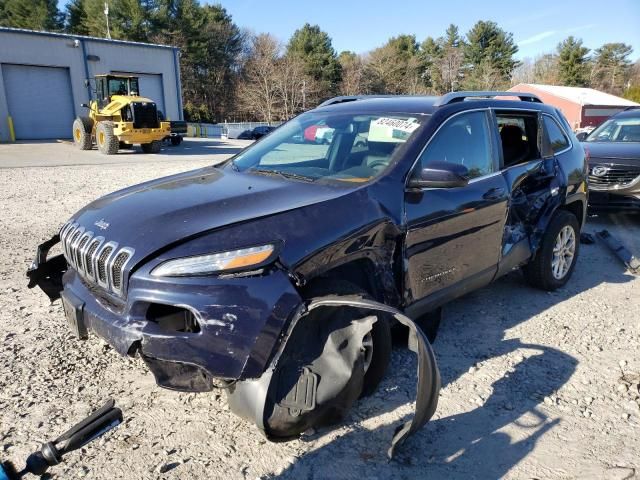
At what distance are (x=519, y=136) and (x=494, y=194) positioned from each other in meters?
1.19

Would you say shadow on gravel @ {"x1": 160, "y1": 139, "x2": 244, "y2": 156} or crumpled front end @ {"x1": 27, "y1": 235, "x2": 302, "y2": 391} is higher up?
crumpled front end @ {"x1": 27, "y1": 235, "x2": 302, "y2": 391}

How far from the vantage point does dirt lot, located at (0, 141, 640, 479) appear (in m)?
2.46

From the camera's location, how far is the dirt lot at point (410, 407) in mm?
2465

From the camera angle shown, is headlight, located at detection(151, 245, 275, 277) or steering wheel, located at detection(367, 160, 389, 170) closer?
headlight, located at detection(151, 245, 275, 277)

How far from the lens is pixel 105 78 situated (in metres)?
21.0

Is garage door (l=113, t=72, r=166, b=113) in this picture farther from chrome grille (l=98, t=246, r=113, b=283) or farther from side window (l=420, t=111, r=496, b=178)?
chrome grille (l=98, t=246, r=113, b=283)

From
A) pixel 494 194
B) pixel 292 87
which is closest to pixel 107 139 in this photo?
pixel 494 194

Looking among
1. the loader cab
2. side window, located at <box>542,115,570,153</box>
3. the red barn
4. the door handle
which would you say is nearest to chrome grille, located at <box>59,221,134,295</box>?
the door handle

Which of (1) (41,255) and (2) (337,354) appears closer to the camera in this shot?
(2) (337,354)

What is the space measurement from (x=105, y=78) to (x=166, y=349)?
21725mm

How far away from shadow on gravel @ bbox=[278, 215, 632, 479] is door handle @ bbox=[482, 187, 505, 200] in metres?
1.05

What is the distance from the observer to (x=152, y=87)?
33875mm

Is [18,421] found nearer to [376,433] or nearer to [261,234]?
[261,234]

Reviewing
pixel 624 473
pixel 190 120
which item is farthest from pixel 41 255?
pixel 190 120
